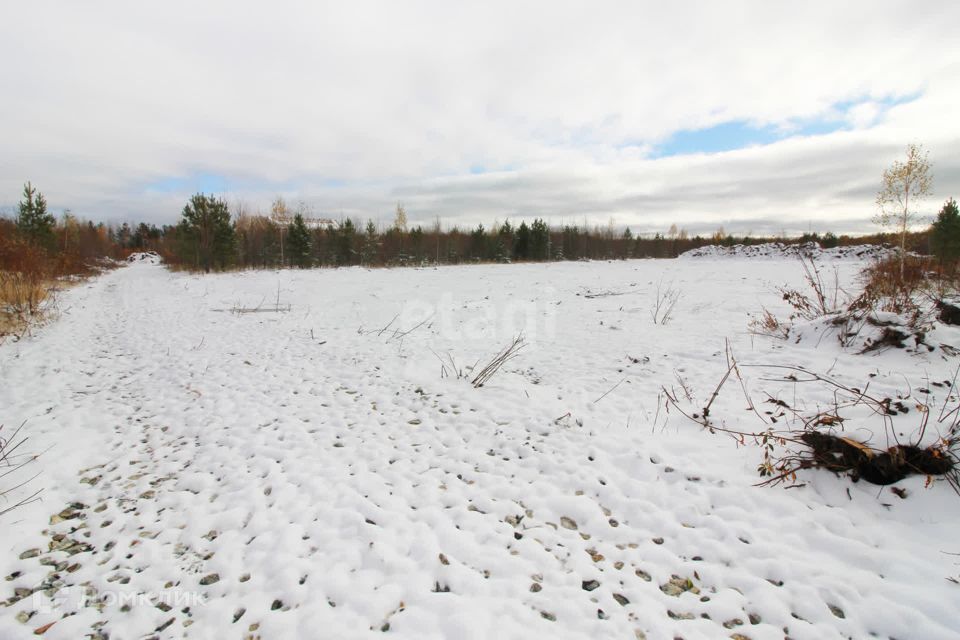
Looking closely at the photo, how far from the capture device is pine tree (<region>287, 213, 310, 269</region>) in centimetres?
3750

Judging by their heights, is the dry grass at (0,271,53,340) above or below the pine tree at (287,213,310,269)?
below

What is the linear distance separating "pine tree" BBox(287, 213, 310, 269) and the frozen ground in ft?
108

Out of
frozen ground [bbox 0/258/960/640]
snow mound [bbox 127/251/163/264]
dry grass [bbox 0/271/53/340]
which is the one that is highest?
snow mound [bbox 127/251/163/264]

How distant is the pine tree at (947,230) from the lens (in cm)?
2197

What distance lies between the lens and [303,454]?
436 centimetres

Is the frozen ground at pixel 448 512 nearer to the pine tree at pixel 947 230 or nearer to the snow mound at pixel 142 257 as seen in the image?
the pine tree at pixel 947 230

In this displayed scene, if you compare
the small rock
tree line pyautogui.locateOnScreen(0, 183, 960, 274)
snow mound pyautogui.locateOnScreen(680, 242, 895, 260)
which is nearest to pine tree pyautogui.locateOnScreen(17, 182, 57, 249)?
tree line pyautogui.locateOnScreen(0, 183, 960, 274)


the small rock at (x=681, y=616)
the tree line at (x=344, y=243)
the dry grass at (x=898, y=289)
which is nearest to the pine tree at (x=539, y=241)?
the tree line at (x=344, y=243)

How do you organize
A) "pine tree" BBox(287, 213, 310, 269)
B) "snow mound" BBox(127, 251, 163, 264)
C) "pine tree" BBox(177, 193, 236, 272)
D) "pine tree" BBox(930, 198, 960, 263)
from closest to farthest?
"pine tree" BBox(930, 198, 960, 263) < "pine tree" BBox(177, 193, 236, 272) < "pine tree" BBox(287, 213, 310, 269) < "snow mound" BBox(127, 251, 163, 264)

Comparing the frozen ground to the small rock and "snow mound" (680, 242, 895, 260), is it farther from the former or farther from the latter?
"snow mound" (680, 242, 895, 260)

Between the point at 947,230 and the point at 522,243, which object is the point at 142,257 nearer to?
the point at 522,243

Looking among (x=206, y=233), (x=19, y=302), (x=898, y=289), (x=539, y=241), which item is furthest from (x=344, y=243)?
(x=898, y=289)

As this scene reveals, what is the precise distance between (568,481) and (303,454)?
294cm

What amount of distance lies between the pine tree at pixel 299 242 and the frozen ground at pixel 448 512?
32.9 m
